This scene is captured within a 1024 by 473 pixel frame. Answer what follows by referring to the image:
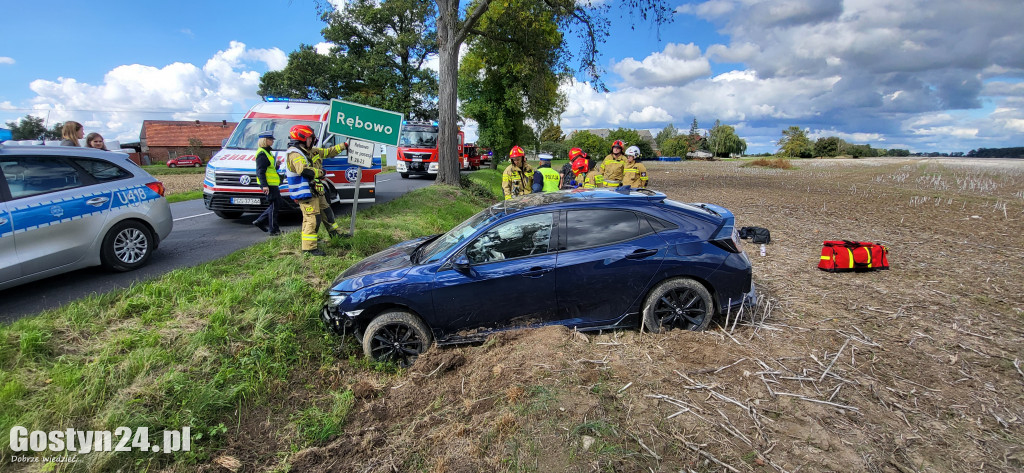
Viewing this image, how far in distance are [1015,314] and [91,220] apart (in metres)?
10.0

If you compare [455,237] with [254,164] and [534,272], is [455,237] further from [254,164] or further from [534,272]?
[254,164]

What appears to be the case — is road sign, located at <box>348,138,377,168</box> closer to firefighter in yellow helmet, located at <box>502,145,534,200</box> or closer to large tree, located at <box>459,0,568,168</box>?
firefighter in yellow helmet, located at <box>502,145,534,200</box>

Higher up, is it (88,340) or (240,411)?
(88,340)

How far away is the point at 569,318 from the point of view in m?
4.12

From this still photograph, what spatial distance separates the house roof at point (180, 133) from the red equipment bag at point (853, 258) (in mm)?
64801

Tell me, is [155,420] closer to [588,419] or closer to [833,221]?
[588,419]

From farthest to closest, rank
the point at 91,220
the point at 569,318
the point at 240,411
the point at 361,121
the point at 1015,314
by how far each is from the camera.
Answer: the point at 361,121 < the point at 91,220 < the point at 1015,314 < the point at 569,318 < the point at 240,411

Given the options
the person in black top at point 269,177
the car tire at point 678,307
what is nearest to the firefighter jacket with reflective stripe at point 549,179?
the car tire at point 678,307

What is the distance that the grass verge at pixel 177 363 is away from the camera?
9.95 ft

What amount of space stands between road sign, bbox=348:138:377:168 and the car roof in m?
3.12

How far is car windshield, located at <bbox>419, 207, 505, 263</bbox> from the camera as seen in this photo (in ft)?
14.0

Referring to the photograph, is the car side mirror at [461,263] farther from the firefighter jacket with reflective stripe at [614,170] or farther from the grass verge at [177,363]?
the firefighter jacket with reflective stripe at [614,170]

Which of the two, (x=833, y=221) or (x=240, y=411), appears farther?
(x=833, y=221)

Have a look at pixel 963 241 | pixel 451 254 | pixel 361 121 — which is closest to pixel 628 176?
pixel 361 121
